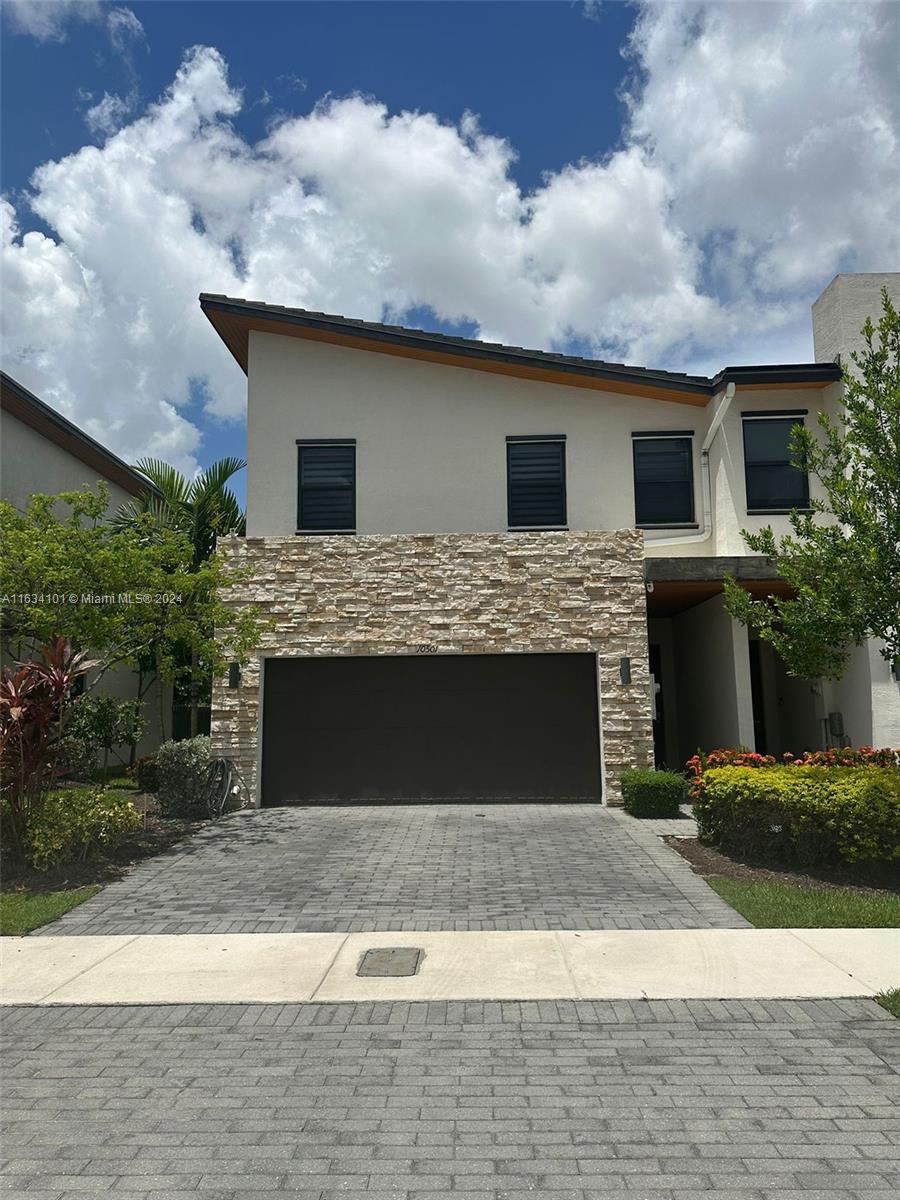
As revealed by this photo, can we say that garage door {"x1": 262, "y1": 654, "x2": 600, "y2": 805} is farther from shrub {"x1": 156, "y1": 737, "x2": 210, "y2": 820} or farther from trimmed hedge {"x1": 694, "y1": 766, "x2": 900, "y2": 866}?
trimmed hedge {"x1": 694, "y1": 766, "x2": 900, "y2": 866}

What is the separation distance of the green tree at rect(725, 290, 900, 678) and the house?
4307 mm

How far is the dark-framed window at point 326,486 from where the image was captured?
16.5 m

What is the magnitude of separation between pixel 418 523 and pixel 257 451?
129 inches

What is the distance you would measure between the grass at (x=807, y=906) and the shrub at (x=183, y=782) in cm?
802

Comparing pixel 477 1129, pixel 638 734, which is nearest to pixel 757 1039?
pixel 477 1129

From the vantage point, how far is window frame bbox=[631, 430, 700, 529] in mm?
16328

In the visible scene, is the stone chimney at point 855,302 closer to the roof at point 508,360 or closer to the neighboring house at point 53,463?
the roof at point 508,360

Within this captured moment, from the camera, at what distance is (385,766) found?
1505 cm

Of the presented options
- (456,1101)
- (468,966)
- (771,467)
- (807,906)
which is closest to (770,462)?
(771,467)

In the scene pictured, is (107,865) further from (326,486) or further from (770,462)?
(770,462)

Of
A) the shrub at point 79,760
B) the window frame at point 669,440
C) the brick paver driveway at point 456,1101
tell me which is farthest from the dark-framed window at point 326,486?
the brick paver driveway at point 456,1101

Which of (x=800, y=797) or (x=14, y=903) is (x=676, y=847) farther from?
(x=14, y=903)

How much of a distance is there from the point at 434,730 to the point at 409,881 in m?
5.70

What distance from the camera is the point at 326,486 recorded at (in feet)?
54.1
